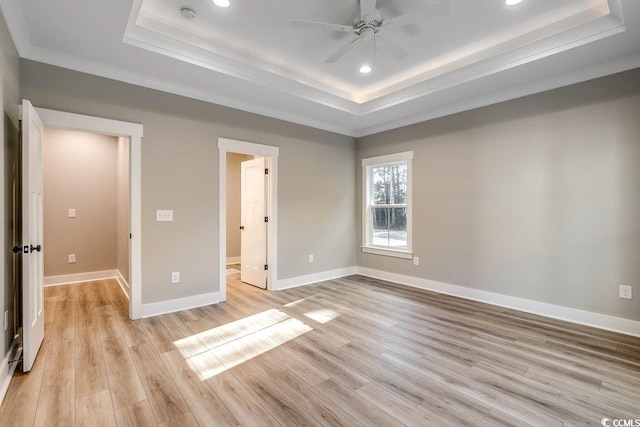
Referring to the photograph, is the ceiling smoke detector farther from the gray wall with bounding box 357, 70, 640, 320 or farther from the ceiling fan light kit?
the gray wall with bounding box 357, 70, 640, 320

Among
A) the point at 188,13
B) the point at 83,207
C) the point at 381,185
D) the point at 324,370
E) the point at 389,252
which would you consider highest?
the point at 188,13

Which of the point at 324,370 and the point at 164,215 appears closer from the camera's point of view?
the point at 324,370

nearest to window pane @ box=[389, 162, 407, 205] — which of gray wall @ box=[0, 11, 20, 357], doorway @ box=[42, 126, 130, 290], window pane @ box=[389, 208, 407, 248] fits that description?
window pane @ box=[389, 208, 407, 248]

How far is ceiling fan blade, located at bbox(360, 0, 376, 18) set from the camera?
230 centimetres

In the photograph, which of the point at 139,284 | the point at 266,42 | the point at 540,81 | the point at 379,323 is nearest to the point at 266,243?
the point at 139,284

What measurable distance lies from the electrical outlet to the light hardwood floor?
15.2 inches

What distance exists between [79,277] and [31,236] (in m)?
3.41

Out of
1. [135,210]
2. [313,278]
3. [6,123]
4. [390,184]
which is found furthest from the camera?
[390,184]

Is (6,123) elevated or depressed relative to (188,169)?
elevated

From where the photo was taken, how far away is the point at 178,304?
355 centimetres

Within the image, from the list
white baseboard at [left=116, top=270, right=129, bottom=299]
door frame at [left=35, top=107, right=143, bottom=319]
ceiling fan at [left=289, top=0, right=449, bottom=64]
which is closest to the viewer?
ceiling fan at [left=289, top=0, right=449, bottom=64]

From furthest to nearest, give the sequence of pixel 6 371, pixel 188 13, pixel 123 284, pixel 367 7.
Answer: pixel 123 284 < pixel 188 13 < pixel 367 7 < pixel 6 371

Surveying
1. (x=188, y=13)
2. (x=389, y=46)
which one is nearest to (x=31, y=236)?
(x=188, y=13)

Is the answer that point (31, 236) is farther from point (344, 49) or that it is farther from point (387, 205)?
point (387, 205)
